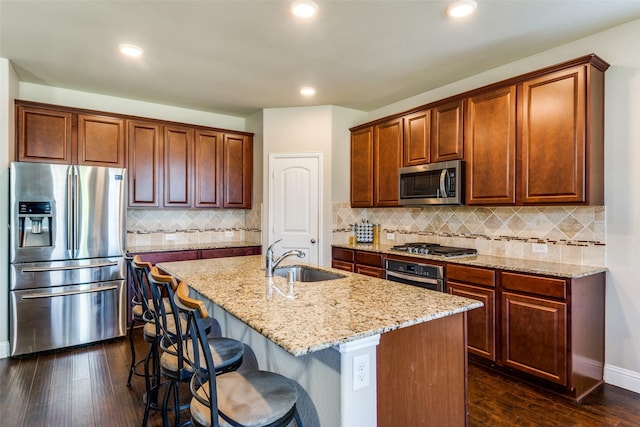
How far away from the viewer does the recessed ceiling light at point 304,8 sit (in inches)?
91.4

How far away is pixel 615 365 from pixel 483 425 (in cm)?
135

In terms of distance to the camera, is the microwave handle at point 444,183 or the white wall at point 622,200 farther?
the microwave handle at point 444,183

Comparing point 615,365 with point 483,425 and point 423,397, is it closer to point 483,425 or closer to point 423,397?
point 483,425

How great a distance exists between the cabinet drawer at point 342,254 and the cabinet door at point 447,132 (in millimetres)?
1454

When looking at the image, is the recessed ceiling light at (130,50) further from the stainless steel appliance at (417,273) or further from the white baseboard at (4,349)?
the stainless steel appliance at (417,273)

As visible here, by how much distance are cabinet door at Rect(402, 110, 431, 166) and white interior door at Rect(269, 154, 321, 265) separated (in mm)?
1179

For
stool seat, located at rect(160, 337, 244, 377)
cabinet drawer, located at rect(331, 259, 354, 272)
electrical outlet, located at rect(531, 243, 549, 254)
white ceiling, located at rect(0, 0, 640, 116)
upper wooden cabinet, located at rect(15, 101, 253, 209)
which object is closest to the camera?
stool seat, located at rect(160, 337, 244, 377)

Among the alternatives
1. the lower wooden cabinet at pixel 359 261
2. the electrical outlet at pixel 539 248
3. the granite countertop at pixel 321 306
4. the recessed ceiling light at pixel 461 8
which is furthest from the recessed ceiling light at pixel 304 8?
the electrical outlet at pixel 539 248

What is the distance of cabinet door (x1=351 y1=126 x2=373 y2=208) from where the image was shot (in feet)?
14.5

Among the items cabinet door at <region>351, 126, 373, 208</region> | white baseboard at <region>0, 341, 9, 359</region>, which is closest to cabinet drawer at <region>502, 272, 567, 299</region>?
cabinet door at <region>351, 126, 373, 208</region>

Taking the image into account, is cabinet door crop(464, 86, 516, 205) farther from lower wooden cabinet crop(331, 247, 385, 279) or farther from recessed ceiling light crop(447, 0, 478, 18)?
lower wooden cabinet crop(331, 247, 385, 279)

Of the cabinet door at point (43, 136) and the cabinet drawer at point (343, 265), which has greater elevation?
the cabinet door at point (43, 136)

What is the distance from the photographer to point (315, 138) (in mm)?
4609

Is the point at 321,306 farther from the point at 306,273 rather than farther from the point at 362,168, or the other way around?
the point at 362,168
